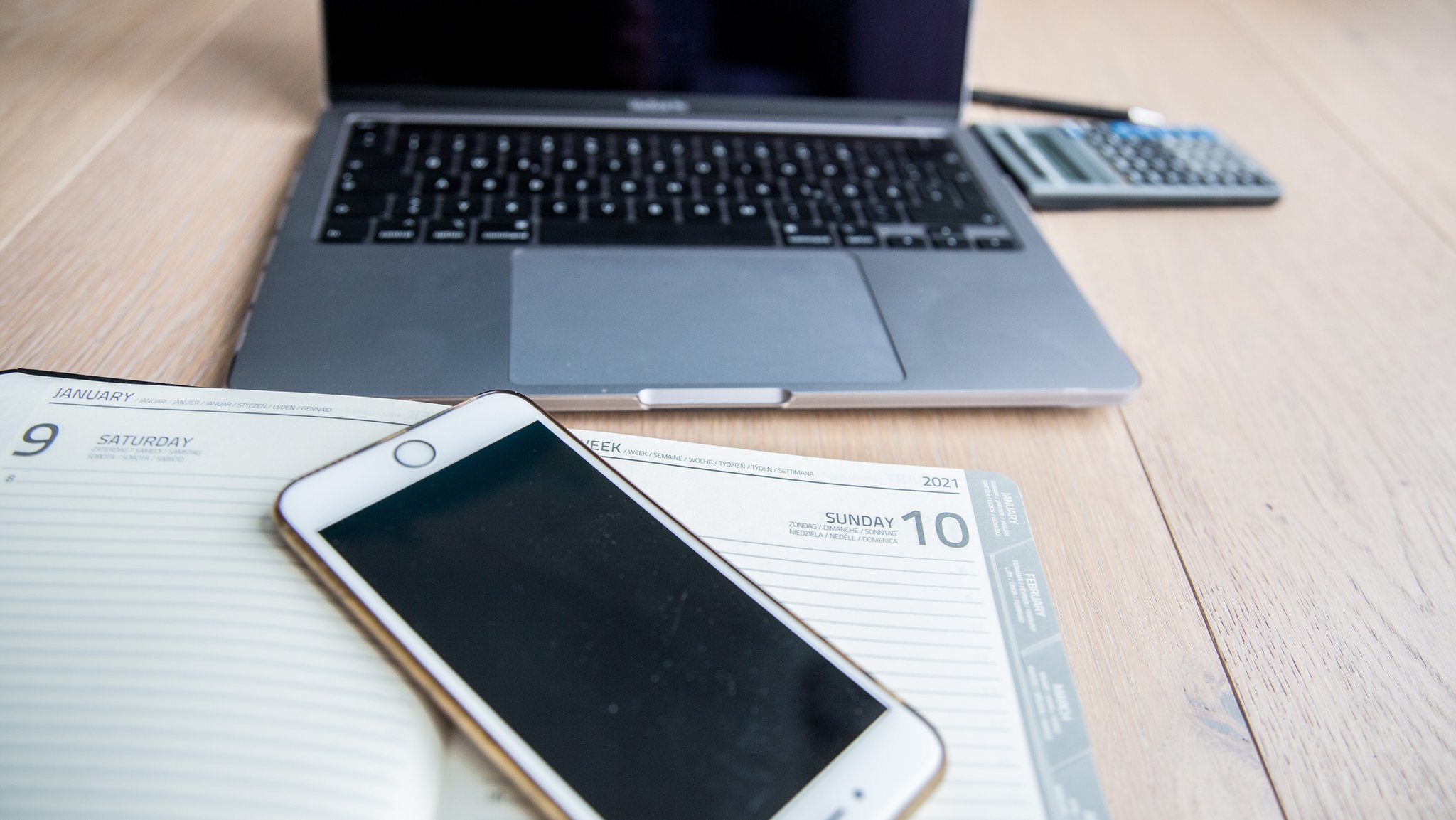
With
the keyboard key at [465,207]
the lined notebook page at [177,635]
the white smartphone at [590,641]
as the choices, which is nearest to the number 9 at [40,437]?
the lined notebook page at [177,635]

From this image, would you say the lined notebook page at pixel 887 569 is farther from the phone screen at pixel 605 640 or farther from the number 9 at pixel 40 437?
the number 9 at pixel 40 437

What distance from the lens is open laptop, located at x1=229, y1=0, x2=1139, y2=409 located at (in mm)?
400

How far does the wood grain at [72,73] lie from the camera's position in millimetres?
497

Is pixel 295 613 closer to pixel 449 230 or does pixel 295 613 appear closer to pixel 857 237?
pixel 449 230

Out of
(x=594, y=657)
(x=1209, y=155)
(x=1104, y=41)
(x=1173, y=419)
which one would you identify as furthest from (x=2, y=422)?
(x=1104, y=41)

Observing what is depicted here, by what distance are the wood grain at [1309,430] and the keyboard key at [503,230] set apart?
320 millimetres

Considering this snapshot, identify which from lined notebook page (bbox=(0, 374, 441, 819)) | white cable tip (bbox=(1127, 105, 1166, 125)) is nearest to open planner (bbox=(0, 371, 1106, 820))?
lined notebook page (bbox=(0, 374, 441, 819))

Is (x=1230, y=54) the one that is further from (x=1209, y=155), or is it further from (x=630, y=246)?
(x=630, y=246)

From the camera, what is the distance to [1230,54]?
2.63ft

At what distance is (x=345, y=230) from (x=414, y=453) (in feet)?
0.56

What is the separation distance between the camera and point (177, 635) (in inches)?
11.3

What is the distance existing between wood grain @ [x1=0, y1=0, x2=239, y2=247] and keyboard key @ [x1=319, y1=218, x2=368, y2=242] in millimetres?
162

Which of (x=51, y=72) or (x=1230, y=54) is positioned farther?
(x=1230, y=54)

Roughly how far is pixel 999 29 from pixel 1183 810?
0.70 m
